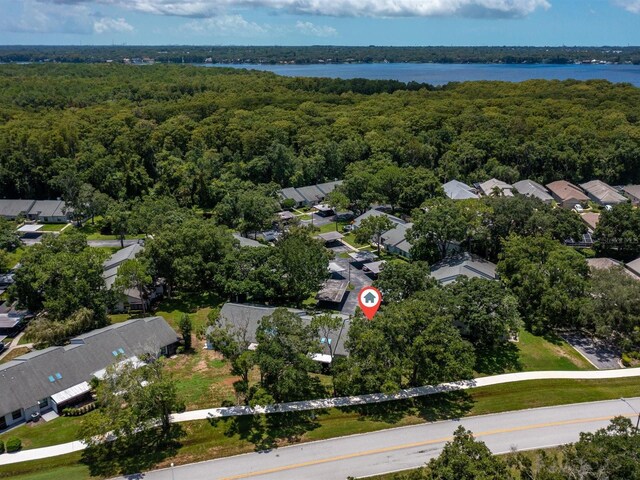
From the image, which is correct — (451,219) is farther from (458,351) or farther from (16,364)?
(16,364)

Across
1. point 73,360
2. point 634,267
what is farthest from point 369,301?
point 634,267

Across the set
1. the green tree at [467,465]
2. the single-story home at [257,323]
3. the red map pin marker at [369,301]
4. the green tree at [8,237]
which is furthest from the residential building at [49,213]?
the green tree at [467,465]

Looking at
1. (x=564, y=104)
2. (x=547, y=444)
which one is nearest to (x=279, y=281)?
(x=547, y=444)

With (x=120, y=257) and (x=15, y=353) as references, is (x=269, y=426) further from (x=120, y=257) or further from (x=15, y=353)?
(x=120, y=257)

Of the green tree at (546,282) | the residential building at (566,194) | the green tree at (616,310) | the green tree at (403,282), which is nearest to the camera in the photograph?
the green tree at (616,310)

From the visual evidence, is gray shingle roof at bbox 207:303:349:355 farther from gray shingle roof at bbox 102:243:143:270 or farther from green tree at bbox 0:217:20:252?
green tree at bbox 0:217:20:252

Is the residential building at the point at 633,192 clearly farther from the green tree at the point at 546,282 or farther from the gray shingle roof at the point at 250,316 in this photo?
the gray shingle roof at the point at 250,316
